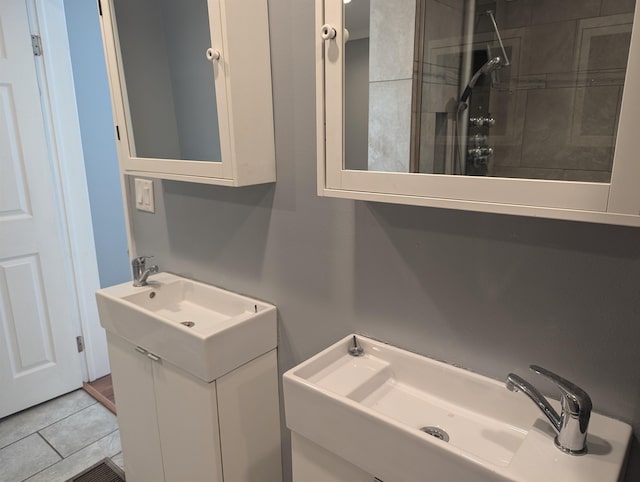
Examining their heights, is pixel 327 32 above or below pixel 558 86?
above

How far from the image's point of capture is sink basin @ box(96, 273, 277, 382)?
4.21 ft

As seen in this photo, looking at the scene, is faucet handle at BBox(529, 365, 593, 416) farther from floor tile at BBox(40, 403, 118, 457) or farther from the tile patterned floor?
floor tile at BBox(40, 403, 118, 457)

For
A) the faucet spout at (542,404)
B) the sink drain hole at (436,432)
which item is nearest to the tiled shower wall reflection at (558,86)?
the faucet spout at (542,404)

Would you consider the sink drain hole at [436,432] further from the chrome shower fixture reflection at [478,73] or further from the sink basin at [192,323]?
the chrome shower fixture reflection at [478,73]

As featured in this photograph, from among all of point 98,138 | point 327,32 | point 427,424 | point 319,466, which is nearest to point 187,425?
point 319,466

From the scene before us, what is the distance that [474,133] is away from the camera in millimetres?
874

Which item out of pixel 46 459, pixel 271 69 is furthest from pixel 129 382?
pixel 271 69

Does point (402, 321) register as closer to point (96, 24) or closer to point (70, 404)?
point (70, 404)

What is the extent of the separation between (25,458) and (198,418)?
126cm

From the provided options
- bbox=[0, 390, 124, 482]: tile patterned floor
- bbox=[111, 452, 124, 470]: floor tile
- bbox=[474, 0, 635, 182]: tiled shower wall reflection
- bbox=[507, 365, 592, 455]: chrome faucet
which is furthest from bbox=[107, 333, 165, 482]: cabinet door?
bbox=[474, 0, 635, 182]: tiled shower wall reflection

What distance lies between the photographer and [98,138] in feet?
8.33

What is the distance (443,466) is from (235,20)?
111 centimetres

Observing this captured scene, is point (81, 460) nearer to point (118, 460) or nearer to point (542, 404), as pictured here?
point (118, 460)

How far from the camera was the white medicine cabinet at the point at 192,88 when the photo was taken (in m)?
1.19
